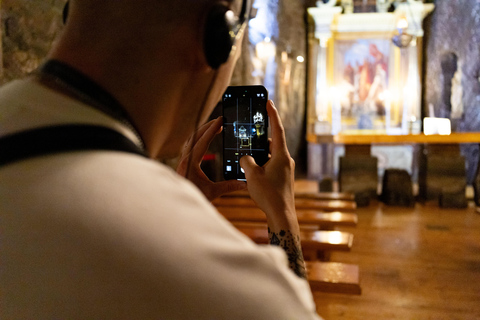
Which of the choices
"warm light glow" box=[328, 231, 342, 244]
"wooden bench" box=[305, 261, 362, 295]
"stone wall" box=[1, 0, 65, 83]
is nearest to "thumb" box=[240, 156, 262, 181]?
"wooden bench" box=[305, 261, 362, 295]

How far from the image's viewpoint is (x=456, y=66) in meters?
7.00

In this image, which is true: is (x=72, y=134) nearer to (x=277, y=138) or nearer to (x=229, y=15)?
(x=229, y=15)

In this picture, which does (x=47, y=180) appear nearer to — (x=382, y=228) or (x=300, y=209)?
(x=300, y=209)

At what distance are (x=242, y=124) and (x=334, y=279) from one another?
890mm

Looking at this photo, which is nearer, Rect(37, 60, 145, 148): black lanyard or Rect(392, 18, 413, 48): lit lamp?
Rect(37, 60, 145, 148): black lanyard

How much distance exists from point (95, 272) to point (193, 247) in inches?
3.6

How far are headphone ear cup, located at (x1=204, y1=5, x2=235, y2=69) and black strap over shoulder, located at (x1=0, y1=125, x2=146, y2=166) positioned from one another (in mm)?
208

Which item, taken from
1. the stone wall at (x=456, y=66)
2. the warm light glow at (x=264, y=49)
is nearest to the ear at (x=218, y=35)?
the warm light glow at (x=264, y=49)

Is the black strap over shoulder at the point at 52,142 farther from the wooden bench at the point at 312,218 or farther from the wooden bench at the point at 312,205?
the wooden bench at the point at 312,205

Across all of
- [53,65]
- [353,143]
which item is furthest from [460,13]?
[53,65]

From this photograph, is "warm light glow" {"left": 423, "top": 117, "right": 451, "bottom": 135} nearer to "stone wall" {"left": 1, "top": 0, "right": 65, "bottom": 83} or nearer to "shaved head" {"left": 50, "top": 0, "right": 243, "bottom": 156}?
"stone wall" {"left": 1, "top": 0, "right": 65, "bottom": 83}

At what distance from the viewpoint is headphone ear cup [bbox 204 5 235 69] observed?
505mm

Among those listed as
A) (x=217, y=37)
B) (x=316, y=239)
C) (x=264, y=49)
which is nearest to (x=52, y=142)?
(x=217, y=37)

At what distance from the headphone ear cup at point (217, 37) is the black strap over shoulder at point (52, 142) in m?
0.21
